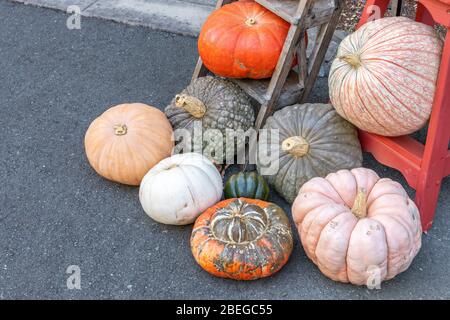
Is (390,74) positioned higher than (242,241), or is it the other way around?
(390,74)

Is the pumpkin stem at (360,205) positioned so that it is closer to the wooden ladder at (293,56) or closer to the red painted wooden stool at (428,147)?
the red painted wooden stool at (428,147)

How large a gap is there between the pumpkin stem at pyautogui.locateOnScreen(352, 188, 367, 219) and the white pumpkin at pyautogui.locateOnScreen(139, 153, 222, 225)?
777 millimetres

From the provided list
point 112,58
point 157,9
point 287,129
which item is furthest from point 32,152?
point 157,9

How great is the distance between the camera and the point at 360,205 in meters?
2.53

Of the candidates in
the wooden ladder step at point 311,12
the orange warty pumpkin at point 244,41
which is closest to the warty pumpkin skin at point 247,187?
the orange warty pumpkin at point 244,41

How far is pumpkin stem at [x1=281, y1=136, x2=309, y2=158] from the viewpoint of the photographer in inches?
115

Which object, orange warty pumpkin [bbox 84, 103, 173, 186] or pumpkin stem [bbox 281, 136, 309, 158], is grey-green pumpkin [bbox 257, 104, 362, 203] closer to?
pumpkin stem [bbox 281, 136, 309, 158]

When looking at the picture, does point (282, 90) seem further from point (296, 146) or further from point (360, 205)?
point (360, 205)

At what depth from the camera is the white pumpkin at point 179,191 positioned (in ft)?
9.43

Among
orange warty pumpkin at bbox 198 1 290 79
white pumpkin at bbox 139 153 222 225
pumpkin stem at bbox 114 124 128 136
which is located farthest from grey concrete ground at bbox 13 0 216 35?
white pumpkin at bbox 139 153 222 225

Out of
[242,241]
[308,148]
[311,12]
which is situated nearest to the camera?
[242,241]

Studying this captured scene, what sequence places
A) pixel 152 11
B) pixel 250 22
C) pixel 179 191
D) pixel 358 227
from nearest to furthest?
pixel 358 227 < pixel 179 191 < pixel 250 22 < pixel 152 11

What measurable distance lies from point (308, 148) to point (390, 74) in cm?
59

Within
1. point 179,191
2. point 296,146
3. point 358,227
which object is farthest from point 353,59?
point 179,191
